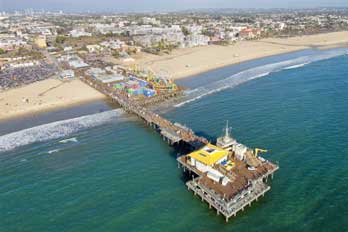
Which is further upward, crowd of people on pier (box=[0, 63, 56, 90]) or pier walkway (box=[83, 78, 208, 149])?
crowd of people on pier (box=[0, 63, 56, 90])

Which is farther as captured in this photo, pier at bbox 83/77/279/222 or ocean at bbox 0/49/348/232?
pier at bbox 83/77/279/222

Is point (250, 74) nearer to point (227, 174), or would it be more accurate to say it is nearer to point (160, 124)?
point (160, 124)

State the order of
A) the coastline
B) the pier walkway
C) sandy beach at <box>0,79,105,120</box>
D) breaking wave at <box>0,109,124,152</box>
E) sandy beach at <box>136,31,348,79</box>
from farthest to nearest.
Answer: sandy beach at <box>136,31,348,79</box>
the coastline
sandy beach at <box>0,79,105,120</box>
breaking wave at <box>0,109,124,152</box>
the pier walkway

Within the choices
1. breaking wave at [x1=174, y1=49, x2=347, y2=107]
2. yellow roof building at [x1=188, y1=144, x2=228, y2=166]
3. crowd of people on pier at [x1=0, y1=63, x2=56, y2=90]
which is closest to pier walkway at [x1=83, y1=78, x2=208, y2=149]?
yellow roof building at [x1=188, y1=144, x2=228, y2=166]

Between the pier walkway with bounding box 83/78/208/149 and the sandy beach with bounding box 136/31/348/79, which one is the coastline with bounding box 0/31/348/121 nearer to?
the sandy beach with bounding box 136/31/348/79

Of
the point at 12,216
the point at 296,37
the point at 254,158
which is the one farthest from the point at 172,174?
the point at 296,37
